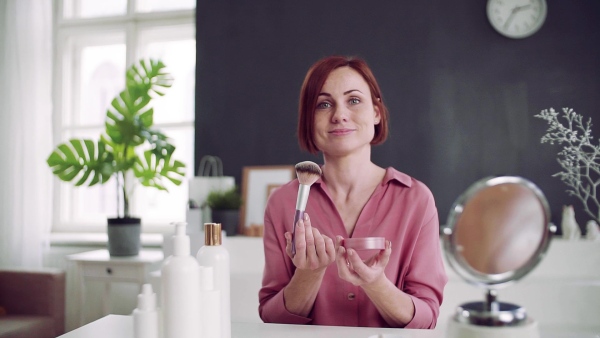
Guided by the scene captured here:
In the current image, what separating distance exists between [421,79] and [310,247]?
247cm

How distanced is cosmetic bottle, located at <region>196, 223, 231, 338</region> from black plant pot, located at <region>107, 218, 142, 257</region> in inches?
98.9

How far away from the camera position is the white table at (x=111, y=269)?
3033 mm

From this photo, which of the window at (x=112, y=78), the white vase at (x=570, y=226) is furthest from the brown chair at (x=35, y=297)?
the white vase at (x=570, y=226)

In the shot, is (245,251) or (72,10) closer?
(245,251)

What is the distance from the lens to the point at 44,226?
374cm

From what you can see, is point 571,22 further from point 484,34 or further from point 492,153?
point 492,153

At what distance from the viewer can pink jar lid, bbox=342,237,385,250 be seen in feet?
2.85

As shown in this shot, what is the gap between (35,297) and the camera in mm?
2900

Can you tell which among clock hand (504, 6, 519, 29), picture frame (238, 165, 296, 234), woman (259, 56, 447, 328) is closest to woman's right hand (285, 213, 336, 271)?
woman (259, 56, 447, 328)

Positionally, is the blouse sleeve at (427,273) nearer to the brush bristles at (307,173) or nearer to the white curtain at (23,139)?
the brush bristles at (307,173)

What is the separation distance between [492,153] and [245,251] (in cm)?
→ 172

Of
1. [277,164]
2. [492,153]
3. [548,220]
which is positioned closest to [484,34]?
[492,153]

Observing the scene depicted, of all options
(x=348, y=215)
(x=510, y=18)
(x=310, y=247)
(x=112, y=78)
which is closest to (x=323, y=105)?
(x=348, y=215)

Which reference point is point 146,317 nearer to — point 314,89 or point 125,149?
point 314,89
